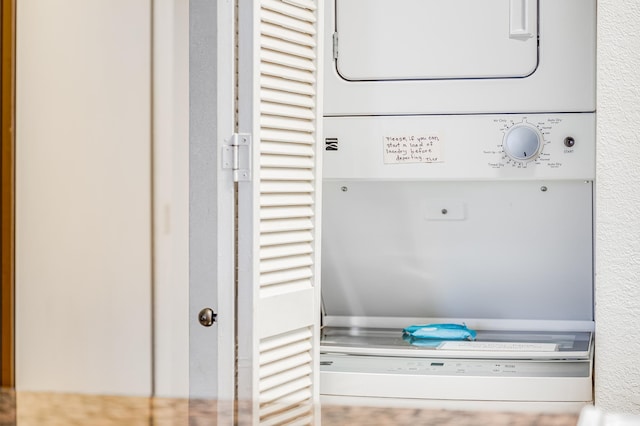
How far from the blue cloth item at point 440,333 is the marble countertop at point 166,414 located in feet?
5.99

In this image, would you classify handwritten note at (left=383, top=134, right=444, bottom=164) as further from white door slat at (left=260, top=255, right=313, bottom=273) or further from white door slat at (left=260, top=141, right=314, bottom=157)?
white door slat at (left=260, top=255, right=313, bottom=273)

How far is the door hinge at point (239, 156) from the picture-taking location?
6.96ft

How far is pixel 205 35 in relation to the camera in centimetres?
244

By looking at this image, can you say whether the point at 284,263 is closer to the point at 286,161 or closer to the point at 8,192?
the point at 286,161

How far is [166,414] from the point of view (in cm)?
58

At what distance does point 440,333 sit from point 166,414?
6.24 ft

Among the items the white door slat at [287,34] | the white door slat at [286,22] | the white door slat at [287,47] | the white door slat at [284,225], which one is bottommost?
the white door slat at [284,225]

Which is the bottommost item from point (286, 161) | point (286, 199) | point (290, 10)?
point (286, 199)

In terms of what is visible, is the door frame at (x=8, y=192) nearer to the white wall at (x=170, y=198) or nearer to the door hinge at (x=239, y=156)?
the white wall at (x=170, y=198)

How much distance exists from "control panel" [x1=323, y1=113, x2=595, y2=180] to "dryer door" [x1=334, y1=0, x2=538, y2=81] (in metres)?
0.14

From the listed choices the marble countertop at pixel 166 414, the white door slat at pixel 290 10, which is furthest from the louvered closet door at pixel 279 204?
the marble countertop at pixel 166 414

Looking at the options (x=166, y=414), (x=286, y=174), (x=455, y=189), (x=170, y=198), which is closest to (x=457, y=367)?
(x=455, y=189)

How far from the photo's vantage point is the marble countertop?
51 centimetres

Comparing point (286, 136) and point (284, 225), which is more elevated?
point (286, 136)
